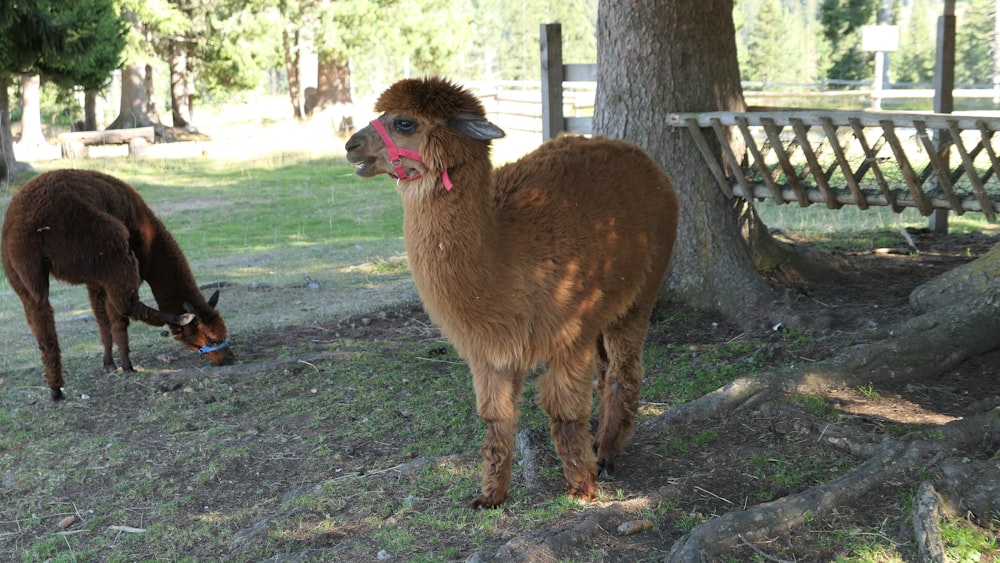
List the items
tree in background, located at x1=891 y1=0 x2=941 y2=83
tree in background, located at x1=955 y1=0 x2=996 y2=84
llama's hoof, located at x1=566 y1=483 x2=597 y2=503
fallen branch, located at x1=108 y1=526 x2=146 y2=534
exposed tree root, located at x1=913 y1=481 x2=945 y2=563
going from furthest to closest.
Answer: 1. tree in background, located at x1=955 y1=0 x2=996 y2=84
2. tree in background, located at x1=891 y1=0 x2=941 y2=83
3. fallen branch, located at x1=108 y1=526 x2=146 y2=534
4. llama's hoof, located at x1=566 y1=483 x2=597 y2=503
5. exposed tree root, located at x1=913 y1=481 x2=945 y2=563

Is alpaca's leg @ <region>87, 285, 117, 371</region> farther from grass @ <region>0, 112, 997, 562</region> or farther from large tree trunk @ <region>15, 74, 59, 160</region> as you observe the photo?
large tree trunk @ <region>15, 74, 59, 160</region>

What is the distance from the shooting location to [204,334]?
745 cm

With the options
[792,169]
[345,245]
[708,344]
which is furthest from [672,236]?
[345,245]

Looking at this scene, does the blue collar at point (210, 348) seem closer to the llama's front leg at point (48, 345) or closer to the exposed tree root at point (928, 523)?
the llama's front leg at point (48, 345)

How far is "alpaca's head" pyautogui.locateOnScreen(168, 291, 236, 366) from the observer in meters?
7.38

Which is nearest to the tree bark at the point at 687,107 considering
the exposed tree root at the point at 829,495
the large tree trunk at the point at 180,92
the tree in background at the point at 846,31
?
the exposed tree root at the point at 829,495

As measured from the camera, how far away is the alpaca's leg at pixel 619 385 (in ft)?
14.5

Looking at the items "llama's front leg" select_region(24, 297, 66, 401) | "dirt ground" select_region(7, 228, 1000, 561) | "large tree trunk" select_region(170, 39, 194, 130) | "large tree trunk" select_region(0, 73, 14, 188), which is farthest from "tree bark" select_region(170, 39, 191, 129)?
"dirt ground" select_region(7, 228, 1000, 561)

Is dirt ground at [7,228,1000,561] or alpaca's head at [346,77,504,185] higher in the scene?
alpaca's head at [346,77,504,185]

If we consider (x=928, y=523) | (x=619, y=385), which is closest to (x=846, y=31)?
(x=619, y=385)

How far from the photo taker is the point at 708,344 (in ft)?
20.4

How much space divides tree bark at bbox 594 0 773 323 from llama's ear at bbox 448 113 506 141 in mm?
3117

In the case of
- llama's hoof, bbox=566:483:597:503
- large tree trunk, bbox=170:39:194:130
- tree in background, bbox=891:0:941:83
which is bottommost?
llama's hoof, bbox=566:483:597:503

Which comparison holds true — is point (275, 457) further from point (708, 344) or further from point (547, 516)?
point (708, 344)
